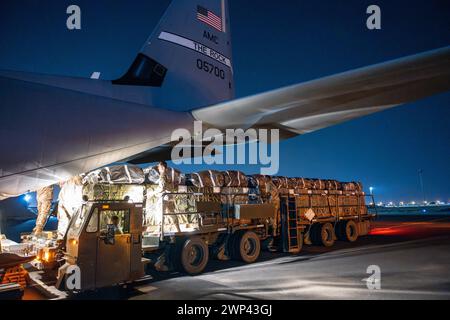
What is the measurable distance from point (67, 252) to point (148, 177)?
122 inches

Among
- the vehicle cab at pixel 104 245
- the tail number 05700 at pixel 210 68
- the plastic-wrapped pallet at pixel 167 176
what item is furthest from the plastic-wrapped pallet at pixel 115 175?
the tail number 05700 at pixel 210 68

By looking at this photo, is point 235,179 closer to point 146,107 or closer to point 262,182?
point 262,182

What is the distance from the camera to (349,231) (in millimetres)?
15312

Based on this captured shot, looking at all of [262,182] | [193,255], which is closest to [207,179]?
[193,255]

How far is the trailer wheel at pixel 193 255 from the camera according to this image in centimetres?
858

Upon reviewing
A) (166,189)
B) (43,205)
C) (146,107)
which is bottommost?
(43,205)

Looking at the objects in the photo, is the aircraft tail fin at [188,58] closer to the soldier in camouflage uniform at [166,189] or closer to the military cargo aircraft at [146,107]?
the military cargo aircraft at [146,107]

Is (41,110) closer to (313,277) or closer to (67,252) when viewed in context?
(67,252)

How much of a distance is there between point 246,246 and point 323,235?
15.6ft

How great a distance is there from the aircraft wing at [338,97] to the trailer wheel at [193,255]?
4726mm

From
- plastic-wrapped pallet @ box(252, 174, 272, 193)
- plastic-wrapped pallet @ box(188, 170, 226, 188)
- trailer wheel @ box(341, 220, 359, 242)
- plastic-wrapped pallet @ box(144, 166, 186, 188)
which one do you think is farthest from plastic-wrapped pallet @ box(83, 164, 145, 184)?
trailer wheel @ box(341, 220, 359, 242)
